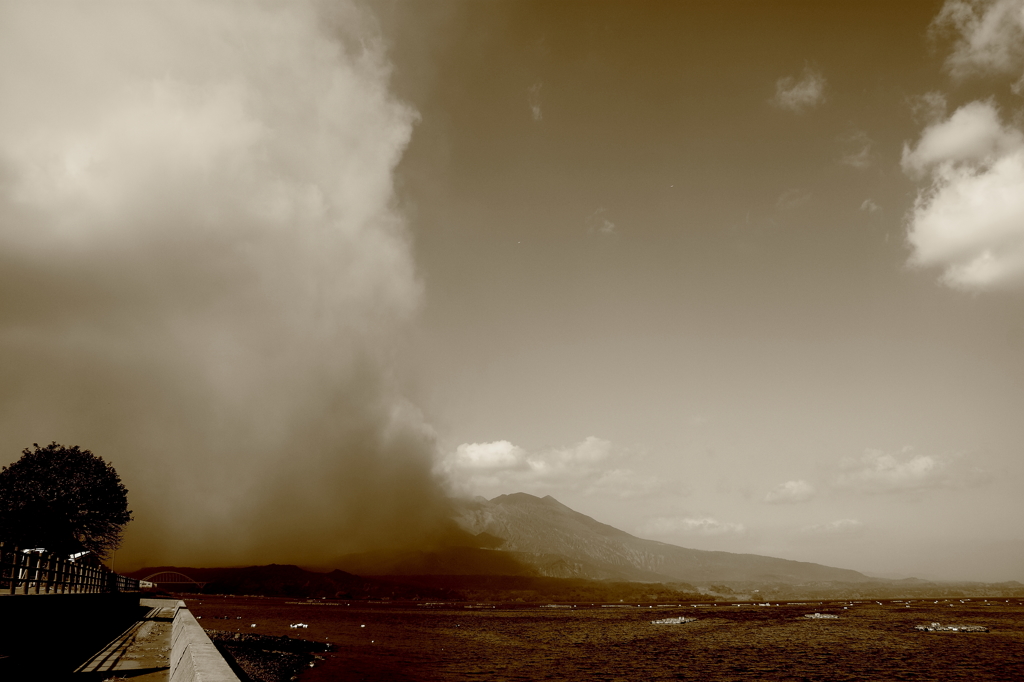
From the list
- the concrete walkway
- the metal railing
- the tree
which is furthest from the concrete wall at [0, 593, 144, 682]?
the tree

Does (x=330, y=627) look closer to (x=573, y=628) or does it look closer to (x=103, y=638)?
(x=573, y=628)

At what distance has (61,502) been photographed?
220 ft

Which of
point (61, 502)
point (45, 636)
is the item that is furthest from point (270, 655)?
point (45, 636)

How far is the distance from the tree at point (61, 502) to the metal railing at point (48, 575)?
26.0 ft

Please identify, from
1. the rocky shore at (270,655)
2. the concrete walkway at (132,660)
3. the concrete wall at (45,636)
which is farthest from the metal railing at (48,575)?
the rocky shore at (270,655)

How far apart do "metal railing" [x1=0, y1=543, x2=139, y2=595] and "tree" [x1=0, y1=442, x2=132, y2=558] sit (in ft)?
26.0

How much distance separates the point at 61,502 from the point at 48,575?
5719 cm

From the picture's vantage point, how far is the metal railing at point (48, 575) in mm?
17656

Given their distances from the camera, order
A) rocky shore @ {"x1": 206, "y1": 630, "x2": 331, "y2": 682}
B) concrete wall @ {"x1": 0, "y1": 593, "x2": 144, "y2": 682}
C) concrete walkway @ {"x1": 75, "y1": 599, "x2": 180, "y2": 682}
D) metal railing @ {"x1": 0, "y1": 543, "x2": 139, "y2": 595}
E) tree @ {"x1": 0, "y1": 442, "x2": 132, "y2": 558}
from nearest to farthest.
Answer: concrete wall @ {"x1": 0, "y1": 593, "x2": 144, "y2": 682}
metal railing @ {"x1": 0, "y1": 543, "x2": 139, "y2": 595}
concrete walkway @ {"x1": 75, "y1": 599, "x2": 180, "y2": 682}
rocky shore @ {"x1": 206, "y1": 630, "x2": 331, "y2": 682}
tree @ {"x1": 0, "y1": 442, "x2": 132, "y2": 558}

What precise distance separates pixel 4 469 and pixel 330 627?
5482 cm

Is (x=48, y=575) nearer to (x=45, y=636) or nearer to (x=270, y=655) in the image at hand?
(x=45, y=636)

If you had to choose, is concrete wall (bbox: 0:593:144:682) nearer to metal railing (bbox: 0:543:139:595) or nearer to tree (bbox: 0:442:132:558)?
metal railing (bbox: 0:543:139:595)

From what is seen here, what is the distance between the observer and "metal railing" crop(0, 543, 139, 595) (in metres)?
17.7

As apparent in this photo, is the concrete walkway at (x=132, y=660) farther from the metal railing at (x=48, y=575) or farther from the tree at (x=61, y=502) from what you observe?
the tree at (x=61, y=502)
